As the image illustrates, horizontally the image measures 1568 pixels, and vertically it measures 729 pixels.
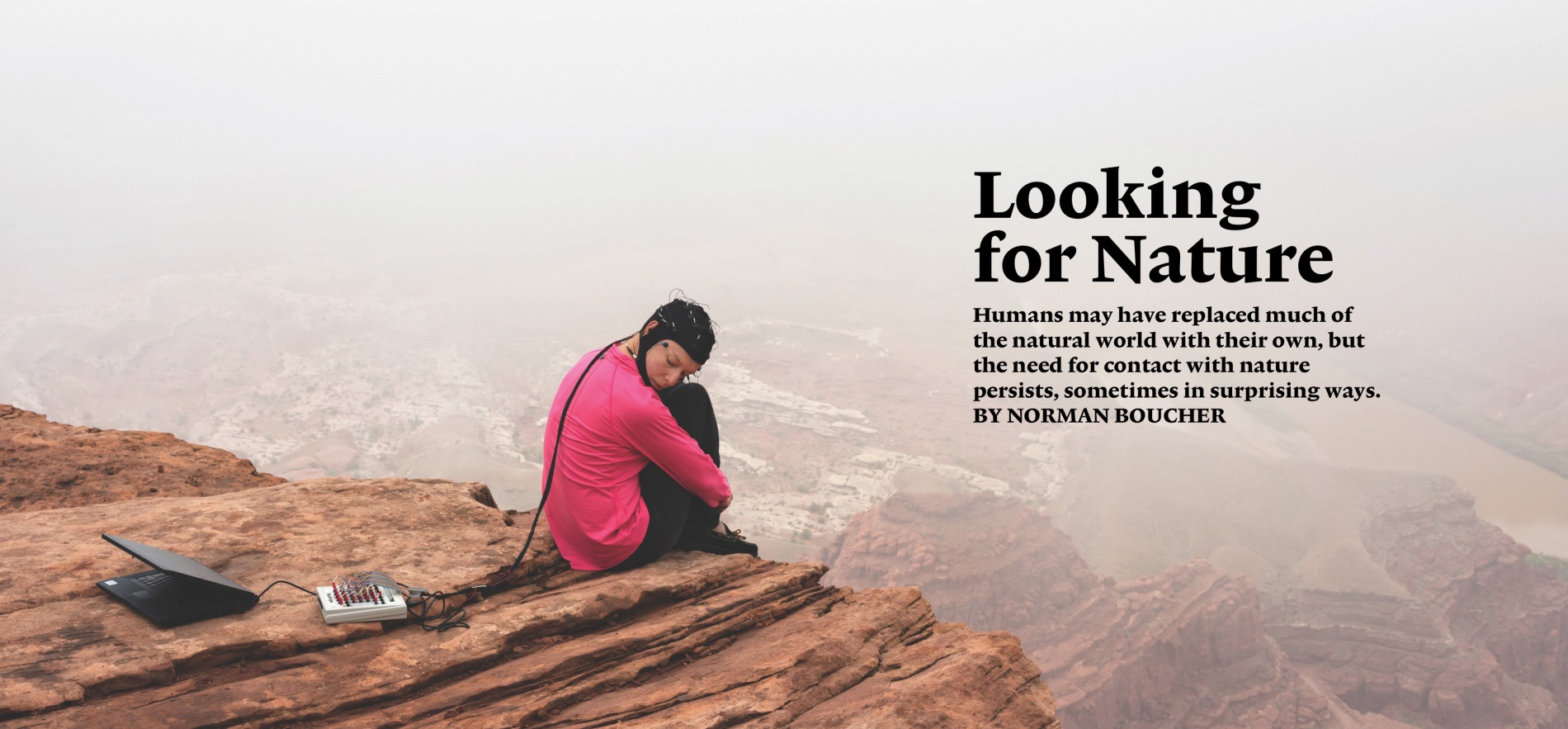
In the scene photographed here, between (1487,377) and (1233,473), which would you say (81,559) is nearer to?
(1233,473)

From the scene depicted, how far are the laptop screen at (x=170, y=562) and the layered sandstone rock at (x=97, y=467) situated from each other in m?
2.45

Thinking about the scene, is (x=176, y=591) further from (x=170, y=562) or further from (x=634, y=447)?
(x=634, y=447)

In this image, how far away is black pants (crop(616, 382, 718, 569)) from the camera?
4.78 metres

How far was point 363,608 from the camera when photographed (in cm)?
392

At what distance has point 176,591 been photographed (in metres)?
3.81

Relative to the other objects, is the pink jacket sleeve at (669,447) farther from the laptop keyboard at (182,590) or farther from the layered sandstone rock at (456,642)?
the laptop keyboard at (182,590)

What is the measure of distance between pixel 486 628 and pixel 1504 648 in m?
47.9

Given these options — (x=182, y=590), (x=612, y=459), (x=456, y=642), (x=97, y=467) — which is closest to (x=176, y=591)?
(x=182, y=590)

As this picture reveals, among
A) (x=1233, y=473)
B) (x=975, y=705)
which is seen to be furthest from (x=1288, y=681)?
(x=975, y=705)

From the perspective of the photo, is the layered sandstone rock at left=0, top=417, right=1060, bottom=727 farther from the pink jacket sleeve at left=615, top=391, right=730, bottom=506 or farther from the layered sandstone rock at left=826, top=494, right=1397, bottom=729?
the layered sandstone rock at left=826, top=494, right=1397, bottom=729

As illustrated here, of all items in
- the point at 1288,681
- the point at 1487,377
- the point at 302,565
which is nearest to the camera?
the point at 302,565

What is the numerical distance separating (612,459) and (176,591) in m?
1.95

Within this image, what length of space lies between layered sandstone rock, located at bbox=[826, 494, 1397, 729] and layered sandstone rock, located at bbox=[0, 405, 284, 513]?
1060 inches

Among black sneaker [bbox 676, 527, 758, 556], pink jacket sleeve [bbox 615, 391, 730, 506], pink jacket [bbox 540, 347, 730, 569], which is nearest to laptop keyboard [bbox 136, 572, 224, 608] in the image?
pink jacket [bbox 540, 347, 730, 569]
